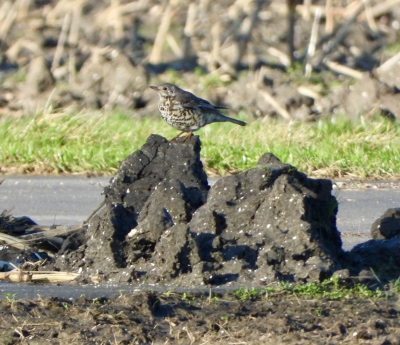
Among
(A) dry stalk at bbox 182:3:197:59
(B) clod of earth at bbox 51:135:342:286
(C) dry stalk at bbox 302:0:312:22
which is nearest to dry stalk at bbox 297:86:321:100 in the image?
(A) dry stalk at bbox 182:3:197:59

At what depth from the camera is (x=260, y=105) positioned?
1281cm

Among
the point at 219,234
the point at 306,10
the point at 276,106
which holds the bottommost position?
the point at 219,234

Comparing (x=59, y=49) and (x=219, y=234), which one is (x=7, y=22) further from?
Answer: (x=219, y=234)

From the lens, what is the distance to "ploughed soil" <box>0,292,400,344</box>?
377 cm

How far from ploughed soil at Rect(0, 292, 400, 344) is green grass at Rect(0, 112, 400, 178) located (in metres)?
5.01

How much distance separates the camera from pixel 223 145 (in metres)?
10.2

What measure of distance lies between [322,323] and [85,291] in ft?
4.62

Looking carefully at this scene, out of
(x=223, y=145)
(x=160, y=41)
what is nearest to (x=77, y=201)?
(x=223, y=145)

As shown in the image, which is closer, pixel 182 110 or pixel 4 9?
pixel 182 110

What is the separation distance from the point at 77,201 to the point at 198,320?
444 centimetres

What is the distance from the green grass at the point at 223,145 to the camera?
948cm

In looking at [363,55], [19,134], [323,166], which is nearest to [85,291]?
[323,166]

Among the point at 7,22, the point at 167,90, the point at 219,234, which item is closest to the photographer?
the point at 219,234

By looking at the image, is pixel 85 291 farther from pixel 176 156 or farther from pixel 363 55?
pixel 363 55
